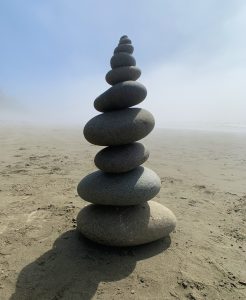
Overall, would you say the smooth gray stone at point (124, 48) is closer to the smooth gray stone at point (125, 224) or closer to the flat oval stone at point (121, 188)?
the flat oval stone at point (121, 188)

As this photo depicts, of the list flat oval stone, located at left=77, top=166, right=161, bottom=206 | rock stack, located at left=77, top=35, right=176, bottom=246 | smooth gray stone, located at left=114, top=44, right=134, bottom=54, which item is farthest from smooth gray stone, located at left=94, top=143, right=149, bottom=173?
smooth gray stone, located at left=114, top=44, right=134, bottom=54

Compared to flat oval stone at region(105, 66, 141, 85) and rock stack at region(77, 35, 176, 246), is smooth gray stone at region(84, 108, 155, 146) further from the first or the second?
flat oval stone at region(105, 66, 141, 85)

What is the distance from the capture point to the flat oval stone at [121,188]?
605 cm

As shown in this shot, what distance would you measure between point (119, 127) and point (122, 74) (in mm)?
1283

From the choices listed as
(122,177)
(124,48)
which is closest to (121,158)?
(122,177)

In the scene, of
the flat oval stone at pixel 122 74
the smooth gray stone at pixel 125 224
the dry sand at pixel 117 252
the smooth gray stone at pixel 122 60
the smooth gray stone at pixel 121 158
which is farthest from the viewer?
the smooth gray stone at pixel 122 60

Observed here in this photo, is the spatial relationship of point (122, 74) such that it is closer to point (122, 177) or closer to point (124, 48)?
point (124, 48)

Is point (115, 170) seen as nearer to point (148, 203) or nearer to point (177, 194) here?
point (148, 203)

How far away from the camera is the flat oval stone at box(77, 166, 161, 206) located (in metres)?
6.05

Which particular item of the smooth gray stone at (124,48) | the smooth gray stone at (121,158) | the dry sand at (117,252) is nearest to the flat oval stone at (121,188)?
the smooth gray stone at (121,158)

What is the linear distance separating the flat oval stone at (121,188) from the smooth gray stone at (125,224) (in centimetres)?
31

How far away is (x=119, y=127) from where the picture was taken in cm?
610

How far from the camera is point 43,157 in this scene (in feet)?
53.4

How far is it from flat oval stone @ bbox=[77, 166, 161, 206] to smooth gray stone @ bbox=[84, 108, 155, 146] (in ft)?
2.42
